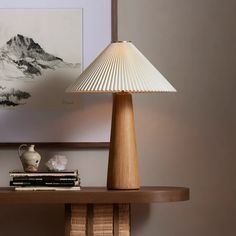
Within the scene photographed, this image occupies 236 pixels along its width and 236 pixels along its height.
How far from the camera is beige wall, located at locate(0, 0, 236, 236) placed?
6.39 feet

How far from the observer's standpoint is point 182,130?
6.41 ft

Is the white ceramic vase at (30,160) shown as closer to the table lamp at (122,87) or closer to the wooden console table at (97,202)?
the wooden console table at (97,202)

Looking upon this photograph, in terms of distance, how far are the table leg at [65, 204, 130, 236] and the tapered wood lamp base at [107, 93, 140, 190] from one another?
0.23 ft

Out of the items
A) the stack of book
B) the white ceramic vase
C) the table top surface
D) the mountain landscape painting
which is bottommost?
the table top surface

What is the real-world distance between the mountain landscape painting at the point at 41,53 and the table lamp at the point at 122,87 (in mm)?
234

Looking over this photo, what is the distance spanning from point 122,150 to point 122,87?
0.60ft

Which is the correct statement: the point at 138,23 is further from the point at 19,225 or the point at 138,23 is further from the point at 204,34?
the point at 19,225

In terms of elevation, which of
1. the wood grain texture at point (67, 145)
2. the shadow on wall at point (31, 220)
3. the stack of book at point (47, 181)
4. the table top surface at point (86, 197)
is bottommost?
the shadow on wall at point (31, 220)

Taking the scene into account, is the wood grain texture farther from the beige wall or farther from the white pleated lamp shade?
the white pleated lamp shade

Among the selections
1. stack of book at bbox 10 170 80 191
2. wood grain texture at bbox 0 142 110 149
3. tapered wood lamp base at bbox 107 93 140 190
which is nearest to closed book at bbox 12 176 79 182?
stack of book at bbox 10 170 80 191

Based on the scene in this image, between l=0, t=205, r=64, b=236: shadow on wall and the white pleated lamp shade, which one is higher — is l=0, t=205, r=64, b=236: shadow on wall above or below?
below

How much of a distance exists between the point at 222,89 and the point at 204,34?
187 millimetres

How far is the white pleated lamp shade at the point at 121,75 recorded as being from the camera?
165 centimetres

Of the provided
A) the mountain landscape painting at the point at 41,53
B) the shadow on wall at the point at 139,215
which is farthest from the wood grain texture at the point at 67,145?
the shadow on wall at the point at 139,215
